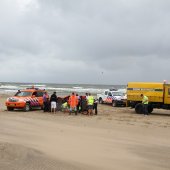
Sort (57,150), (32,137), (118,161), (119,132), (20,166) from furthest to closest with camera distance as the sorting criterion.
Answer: (119,132) → (32,137) → (57,150) → (118,161) → (20,166)

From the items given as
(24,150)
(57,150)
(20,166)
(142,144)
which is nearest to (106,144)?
(142,144)

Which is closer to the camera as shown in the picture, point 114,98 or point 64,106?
point 64,106

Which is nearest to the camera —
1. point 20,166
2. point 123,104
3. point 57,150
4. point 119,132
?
point 20,166

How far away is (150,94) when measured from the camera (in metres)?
27.1

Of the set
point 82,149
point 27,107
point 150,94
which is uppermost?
point 150,94

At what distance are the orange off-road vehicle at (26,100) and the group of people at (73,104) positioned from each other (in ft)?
3.25

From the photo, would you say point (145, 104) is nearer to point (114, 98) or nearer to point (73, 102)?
point (73, 102)

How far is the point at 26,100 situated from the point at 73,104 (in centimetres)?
382

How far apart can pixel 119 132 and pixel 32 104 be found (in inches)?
500

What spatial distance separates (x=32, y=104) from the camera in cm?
2748

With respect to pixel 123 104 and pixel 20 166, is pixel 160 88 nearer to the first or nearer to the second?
pixel 123 104

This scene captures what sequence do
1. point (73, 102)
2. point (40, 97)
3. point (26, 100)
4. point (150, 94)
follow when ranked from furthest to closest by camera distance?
point (40, 97), point (150, 94), point (26, 100), point (73, 102)

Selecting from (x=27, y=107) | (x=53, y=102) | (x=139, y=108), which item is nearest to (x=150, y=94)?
(x=139, y=108)

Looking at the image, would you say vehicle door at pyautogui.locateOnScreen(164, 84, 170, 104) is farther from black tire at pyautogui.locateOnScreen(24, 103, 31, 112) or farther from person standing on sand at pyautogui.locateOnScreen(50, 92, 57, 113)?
black tire at pyautogui.locateOnScreen(24, 103, 31, 112)
